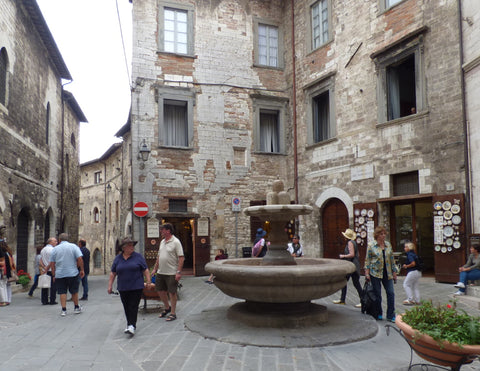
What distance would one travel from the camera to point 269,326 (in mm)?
5527

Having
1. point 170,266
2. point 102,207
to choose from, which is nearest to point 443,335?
point 170,266

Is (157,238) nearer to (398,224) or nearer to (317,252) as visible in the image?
(317,252)

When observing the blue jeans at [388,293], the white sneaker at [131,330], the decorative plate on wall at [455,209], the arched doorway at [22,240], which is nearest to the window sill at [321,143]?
the decorative plate on wall at [455,209]

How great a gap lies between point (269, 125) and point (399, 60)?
18.7ft

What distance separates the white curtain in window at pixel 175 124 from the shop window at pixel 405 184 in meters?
7.19

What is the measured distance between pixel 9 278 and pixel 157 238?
17.2 feet

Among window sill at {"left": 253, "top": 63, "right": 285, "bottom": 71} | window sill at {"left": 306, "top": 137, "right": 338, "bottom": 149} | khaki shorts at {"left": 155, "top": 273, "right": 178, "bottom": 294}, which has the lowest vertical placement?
khaki shorts at {"left": 155, "top": 273, "right": 178, "bottom": 294}

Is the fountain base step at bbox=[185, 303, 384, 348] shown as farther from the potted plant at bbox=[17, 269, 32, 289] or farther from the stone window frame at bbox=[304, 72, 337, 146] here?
the stone window frame at bbox=[304, 72, 337, 146]

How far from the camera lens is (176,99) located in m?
14.3

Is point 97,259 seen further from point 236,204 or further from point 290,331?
point 290,331

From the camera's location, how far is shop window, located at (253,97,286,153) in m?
15.2

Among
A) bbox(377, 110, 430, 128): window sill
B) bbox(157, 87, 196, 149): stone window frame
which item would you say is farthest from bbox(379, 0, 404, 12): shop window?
bbox(157, 87, 196, 149): stone window frame

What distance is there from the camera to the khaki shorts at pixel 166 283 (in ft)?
21.1

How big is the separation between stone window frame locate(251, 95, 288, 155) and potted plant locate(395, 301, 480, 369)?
1176 centimetres
